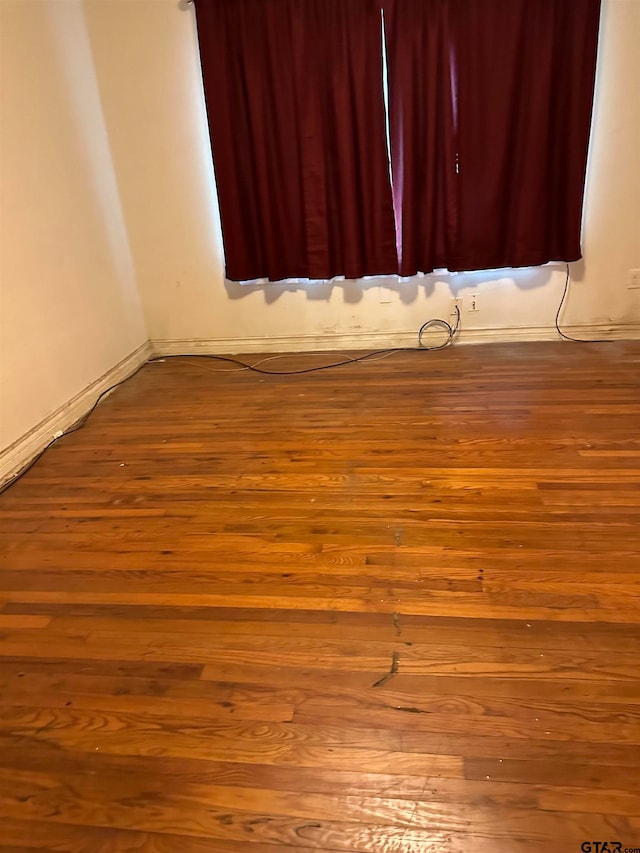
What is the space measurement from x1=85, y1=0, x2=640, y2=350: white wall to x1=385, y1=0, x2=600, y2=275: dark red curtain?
0.17 metres

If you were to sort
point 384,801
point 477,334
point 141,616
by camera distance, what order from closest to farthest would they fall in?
point 384,801, point 141,616, point 477,334

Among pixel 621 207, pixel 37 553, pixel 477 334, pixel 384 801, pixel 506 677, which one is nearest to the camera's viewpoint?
pixel 384 801

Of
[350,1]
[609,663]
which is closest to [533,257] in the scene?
[350,1]

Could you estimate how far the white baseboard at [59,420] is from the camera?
247 centimetres

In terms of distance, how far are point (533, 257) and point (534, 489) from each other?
5.50 ft

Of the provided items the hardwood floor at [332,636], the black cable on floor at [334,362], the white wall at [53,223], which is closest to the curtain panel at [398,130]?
the black cable on floor at [334,362]

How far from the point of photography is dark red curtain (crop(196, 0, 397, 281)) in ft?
9.48

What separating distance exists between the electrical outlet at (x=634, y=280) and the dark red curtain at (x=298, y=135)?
1311mm

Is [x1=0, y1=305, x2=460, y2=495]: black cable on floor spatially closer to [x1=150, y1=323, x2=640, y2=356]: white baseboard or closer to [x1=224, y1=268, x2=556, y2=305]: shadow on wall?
[x1=150, y1=323, x2=640, y2=356]: white baseboard

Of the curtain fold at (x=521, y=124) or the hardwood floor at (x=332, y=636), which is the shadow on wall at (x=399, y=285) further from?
the hardwood floor at (x=332, y=636)

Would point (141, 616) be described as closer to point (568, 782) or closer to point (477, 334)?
point (568, 782)

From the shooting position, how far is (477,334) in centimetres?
347

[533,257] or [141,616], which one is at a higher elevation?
[533,257]

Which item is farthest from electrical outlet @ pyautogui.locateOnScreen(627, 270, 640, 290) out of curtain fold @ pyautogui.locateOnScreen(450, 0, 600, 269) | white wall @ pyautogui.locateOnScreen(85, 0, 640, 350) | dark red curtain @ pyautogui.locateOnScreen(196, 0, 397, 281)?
dark red curtain @ pyautogui.locateOnScreen(196, 0, 397, 281)
